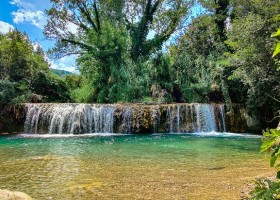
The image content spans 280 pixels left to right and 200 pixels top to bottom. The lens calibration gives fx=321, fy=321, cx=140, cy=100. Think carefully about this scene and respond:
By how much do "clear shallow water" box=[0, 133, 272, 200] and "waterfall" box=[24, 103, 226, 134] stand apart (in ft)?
22.0

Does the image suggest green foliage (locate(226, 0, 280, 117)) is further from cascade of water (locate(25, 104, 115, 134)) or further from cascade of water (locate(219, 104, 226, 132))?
cascade of water (locate(25, 104, 115, 134))

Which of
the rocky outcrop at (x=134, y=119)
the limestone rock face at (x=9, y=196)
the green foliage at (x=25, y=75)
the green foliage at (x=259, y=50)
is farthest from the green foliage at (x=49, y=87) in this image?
the limestone rock face at (x=9, y=196)

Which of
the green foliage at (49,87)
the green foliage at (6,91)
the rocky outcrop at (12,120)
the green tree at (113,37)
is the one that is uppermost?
the green tree at (113,37)

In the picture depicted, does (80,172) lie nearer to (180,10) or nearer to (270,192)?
(270,192)

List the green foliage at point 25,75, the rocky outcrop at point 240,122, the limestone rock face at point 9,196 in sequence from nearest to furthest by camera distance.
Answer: the limestone rock face at point 9,196 < the rocky outcrop at point 240,122 < the green foliage at point 25,75

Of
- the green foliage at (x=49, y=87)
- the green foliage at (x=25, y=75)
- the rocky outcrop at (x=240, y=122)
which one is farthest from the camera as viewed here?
the green foliage at (x=49, y=87)

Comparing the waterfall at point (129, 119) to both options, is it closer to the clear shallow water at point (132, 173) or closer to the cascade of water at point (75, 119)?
the cascade of water at point (75, 119)

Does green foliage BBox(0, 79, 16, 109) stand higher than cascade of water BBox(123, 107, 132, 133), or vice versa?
green foliage BBox(0, 79, 16, 109)

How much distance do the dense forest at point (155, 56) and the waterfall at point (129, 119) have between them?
2.02 m

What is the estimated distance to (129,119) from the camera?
54.3ft

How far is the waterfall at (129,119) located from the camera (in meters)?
16.5

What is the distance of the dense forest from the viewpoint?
48.5ft

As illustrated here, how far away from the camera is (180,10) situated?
2545 centimetres

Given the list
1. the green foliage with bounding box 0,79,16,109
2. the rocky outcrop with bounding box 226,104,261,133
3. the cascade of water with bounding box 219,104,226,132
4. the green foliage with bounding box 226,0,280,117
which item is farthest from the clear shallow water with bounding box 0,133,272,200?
the green foliage with bounding box 0,79,16,109
